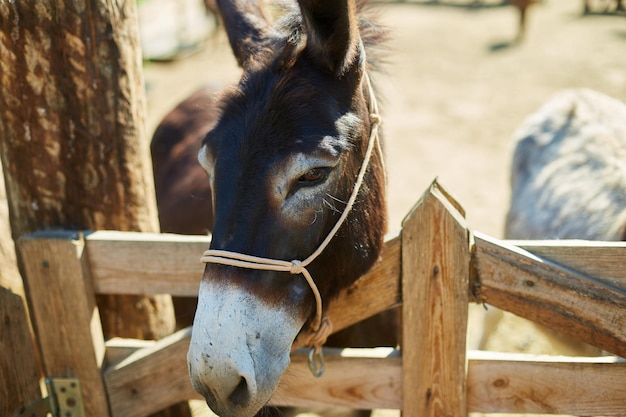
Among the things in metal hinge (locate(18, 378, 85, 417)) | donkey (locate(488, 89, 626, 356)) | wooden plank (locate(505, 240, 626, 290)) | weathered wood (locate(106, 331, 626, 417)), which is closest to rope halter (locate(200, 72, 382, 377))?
weathered wood (locate(106, 331, 626, 417))

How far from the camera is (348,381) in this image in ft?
7.28

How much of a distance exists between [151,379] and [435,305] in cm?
121

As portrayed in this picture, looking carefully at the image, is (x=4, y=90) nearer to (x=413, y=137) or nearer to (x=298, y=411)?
(x=298, y=411)

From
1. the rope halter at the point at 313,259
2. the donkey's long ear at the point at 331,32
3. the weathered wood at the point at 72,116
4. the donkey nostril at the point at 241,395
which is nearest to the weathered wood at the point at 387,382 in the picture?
the rope halter at the point at 313,259

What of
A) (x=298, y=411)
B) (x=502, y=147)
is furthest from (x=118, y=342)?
(x=502, y=147)

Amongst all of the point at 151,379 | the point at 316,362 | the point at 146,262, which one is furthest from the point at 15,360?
the point at 316,362

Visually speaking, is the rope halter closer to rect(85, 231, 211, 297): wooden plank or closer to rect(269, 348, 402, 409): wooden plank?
rect(269, 348, 402, 409): wooden plank

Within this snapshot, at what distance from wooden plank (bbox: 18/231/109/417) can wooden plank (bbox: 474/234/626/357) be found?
5.04 feet

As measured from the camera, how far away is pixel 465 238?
1922mm

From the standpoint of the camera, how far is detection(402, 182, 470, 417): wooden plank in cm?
193

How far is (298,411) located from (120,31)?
75.1 inches

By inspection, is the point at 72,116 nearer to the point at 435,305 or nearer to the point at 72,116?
the point at 72,116

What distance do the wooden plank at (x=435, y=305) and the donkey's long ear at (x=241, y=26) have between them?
0.93 metres

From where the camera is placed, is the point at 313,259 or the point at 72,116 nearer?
the point at 313,259
